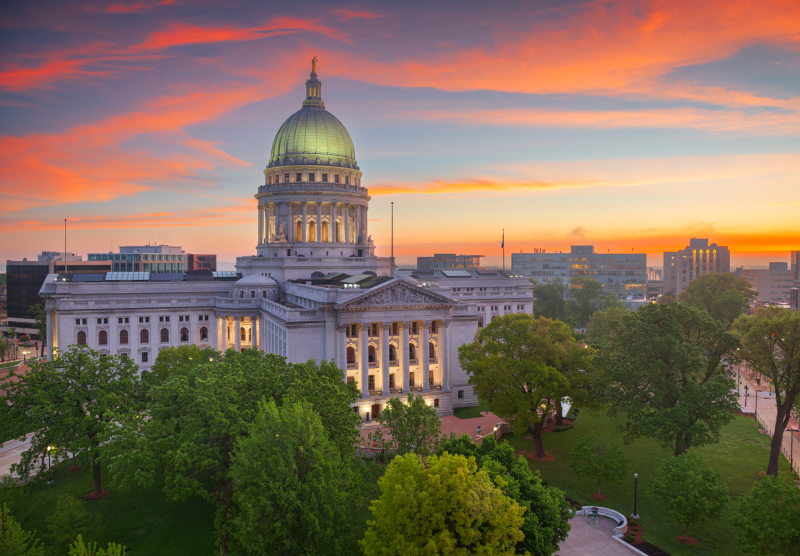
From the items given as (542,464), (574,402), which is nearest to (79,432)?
(542,464)

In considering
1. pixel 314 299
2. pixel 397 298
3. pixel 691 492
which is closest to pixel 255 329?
pixel 314 299

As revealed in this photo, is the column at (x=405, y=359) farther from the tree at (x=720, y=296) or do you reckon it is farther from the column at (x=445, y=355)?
the tree at (x=720, y=296)

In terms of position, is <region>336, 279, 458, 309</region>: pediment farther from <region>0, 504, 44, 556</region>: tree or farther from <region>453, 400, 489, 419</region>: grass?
<region>0, 504, 44, 556</region>: tree

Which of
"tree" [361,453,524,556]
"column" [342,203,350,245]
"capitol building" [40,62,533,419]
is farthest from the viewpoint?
"column" [342,203,350,245]

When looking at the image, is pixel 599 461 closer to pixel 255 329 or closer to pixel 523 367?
pixel 523 367

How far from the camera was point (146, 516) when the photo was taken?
44344 millimetres

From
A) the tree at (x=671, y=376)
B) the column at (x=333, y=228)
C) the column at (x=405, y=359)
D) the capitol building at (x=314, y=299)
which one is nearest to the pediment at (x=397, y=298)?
the capitol building at (x=314, y=299)

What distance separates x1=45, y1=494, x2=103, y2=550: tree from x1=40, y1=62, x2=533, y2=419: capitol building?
26799 millimetres

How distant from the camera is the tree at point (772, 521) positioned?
111 feet

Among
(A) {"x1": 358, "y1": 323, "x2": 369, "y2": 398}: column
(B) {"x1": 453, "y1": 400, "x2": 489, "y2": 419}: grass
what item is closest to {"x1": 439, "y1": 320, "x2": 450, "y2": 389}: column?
(B) {"x1": 453, "y1": 400, "x2": 489, "y2": 419}: grass

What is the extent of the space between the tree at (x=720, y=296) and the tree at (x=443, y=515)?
305ft

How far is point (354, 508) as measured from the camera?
3778 cm

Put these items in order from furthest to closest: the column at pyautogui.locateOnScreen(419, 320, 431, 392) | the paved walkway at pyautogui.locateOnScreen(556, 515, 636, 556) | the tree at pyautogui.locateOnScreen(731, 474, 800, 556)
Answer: the column at pyautogui.locateOnScreen(419, 320, 431, 392), the paved walkway at pyautogui.locateOnScreen(556, 515, 636, 556), the tree at pyautogui.locateOnScreen(731, 474, 800, 556)

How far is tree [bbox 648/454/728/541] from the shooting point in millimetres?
39531
